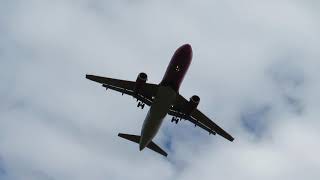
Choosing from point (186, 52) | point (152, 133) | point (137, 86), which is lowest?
point (152, 133)

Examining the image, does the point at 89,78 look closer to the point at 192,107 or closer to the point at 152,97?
the point at 152,97

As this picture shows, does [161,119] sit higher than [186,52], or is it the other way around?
[186,52]

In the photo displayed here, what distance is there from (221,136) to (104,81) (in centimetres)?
1618

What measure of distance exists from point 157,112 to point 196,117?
7185mm

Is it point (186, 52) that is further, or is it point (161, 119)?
point (161, 119)

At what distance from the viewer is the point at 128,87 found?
6762 cm

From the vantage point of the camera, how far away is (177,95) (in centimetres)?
6700

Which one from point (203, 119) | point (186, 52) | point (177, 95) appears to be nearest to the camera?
point (186, 52)

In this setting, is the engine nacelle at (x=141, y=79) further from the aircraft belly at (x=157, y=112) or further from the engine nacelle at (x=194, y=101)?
the engine nacelle at (x=194, y=101)

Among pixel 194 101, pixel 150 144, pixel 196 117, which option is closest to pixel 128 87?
pixel 194 101

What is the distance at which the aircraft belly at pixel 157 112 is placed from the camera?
211 ft

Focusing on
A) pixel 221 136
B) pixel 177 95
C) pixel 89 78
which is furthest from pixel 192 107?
pixel 89 78

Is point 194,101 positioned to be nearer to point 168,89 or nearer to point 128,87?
→ point 168,89

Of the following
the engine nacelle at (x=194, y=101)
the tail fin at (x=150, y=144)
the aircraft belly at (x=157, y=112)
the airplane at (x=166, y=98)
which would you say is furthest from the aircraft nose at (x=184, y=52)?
the tail fin at (x=150, y=144)
